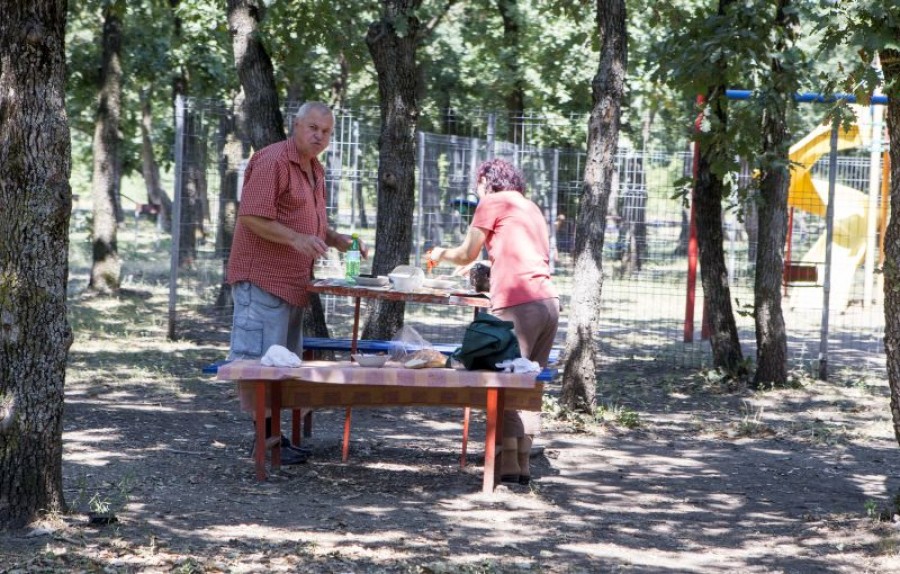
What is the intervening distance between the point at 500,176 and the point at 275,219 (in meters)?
1.31

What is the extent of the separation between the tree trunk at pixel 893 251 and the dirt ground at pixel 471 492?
0.67 metres

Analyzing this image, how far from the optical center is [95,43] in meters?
23.6

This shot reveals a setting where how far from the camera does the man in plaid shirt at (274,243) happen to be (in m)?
7.05

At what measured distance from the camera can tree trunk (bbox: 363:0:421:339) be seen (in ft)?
32.8

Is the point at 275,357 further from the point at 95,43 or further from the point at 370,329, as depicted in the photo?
the point at 95,43

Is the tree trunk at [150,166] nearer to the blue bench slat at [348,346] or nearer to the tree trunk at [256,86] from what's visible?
the tree trunk at [256,86]

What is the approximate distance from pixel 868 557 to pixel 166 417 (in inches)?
205

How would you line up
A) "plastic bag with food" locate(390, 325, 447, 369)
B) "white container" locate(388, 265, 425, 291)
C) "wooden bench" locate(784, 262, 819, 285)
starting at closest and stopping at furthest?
"plastic bag with food" locate(390, 325, 447, 369)
"white container" locate(388, 265, 425, 291)
"wooden bench" locate(784, 262, 819, 285)

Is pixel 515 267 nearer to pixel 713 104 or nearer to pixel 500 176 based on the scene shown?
pixel 500 176

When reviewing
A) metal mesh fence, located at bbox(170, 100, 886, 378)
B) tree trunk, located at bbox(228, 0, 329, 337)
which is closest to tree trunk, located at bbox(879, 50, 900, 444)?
metal mesh fence, located at bbox(170, 100, 886, 378)

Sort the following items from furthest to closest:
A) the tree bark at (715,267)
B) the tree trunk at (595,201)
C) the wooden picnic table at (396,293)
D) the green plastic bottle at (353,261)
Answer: the tree bark at (715,267), the tree trunk at (595,201), the green plastic bottle at (353,261), the wooden picnic table at (396,293)

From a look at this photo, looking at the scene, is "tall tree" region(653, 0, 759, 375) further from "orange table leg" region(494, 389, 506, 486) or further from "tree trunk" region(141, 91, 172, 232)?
"tree trunk" region(141, 91, 172, 232)

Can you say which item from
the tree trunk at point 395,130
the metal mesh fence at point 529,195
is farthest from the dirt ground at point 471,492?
the metal mesh fence at point 529,195

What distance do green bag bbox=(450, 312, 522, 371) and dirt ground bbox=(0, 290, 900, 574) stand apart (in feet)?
2.40
